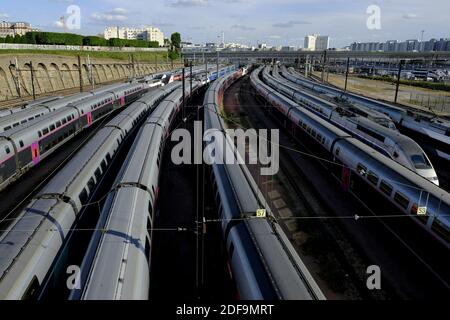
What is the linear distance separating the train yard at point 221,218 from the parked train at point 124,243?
0.06m

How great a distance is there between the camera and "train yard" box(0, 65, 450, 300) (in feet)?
40.4

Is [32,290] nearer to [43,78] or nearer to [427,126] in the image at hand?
[427,126]

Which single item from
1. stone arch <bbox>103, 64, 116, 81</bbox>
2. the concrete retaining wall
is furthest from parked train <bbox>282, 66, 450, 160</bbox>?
stone arch <bbox>103, 64, 116, 81</bbox>

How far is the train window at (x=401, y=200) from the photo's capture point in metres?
19.2

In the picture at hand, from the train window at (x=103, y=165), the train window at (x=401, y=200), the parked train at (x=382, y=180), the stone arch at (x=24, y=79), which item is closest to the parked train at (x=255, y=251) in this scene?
the parked train at (x=382, y=180)

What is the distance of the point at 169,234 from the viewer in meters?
21.0

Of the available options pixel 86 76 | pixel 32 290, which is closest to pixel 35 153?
pixel 32 290

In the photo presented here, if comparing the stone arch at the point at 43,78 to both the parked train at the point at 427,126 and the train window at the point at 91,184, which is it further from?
the parked train at the point at 427,126

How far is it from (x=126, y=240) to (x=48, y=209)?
4998 mm

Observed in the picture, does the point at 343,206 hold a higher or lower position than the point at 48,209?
lower
